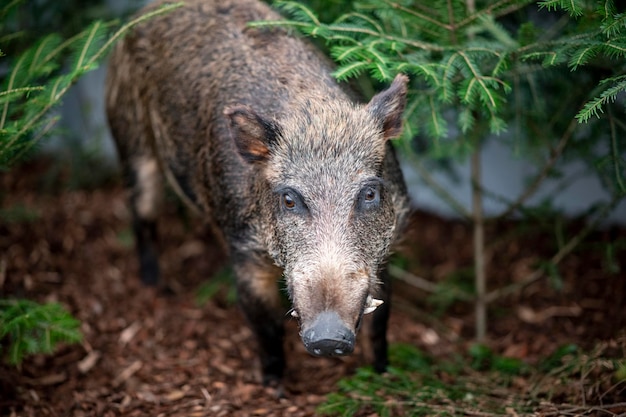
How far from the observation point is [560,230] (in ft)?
18.2

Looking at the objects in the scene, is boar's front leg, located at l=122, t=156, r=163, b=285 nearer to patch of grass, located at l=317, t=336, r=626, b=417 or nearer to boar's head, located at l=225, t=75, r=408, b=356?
boar's head, located at l=225, t=75, r=408, b=356

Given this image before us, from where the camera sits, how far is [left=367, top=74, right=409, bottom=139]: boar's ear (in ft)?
13.3

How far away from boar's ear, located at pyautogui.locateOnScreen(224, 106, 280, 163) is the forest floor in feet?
4.49

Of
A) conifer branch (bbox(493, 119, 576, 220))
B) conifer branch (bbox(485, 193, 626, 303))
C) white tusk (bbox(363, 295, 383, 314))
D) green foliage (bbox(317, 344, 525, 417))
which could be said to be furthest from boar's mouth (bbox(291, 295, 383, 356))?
conifer branch (bbox(493, 119, 576, 220))

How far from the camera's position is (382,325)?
4.83 metres

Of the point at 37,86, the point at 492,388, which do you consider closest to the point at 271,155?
the point at 37,86

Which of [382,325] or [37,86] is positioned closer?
[37,86]

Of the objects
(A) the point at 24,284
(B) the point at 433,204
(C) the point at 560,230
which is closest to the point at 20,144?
(A) the point at 24,284

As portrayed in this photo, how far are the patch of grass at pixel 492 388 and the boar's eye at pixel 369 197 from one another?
4.02 ft

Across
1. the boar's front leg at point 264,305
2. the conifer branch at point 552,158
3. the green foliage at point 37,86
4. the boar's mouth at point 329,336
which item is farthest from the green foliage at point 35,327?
the conifer branch at point 552,158

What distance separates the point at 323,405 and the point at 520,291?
3.02 m

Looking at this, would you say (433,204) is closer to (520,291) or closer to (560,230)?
(520,291)

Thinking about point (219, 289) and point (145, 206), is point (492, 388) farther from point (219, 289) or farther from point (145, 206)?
point (145, 206)

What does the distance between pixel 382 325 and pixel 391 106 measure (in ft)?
5.23
